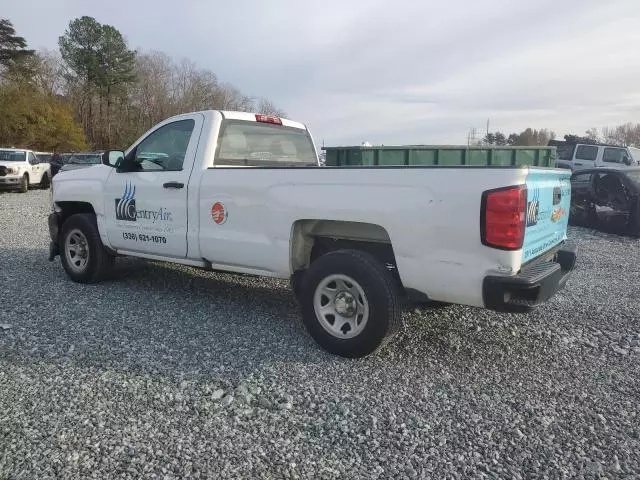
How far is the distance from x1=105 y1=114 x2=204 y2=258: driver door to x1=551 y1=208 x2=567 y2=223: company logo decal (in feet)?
10.6

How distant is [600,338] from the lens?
15.3 feet

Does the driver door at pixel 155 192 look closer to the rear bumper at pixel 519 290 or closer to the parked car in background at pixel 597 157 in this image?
the rear bumper at pixel 519 290

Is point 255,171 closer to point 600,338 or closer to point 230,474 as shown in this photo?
point 230,474

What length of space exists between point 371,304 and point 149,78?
55983 millimetres

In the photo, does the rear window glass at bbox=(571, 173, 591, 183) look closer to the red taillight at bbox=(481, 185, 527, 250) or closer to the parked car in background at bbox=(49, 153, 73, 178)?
the red taillight at bbox=(481, 185, 527, 250)

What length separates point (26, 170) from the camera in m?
20.1

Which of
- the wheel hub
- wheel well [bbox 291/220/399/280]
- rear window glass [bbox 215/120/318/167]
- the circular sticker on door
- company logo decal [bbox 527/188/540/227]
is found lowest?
the wheel hub

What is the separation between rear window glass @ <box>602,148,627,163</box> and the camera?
18.5 metres

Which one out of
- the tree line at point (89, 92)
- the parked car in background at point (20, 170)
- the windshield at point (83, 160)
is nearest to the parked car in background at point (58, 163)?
the parked car in background at point (20, 170)

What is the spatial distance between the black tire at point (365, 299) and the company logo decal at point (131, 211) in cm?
188

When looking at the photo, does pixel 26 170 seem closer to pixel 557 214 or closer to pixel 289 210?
pixel 289 210

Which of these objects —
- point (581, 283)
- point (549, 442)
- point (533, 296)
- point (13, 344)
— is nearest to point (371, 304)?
point (533, 296)

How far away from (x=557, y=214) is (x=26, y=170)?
2084 cm

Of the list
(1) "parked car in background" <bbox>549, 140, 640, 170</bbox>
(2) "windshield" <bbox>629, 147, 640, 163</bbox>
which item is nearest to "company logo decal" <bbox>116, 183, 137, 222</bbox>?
(1) "parked car in background" <bbox>549, 140, 640, 170</bbox>
